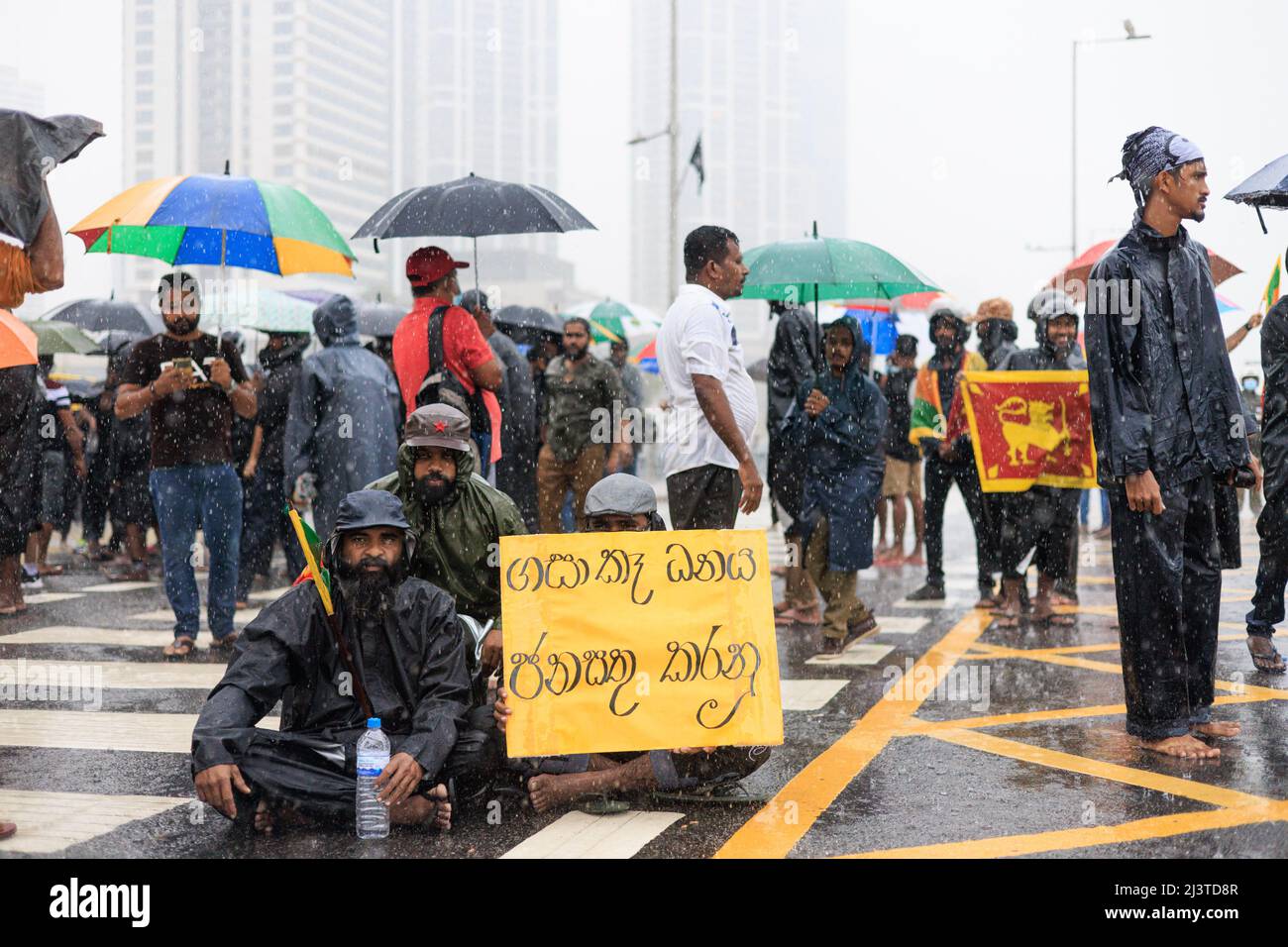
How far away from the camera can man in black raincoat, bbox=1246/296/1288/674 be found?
7.48 meters

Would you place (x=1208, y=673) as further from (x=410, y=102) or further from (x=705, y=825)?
(x=410, y=102)

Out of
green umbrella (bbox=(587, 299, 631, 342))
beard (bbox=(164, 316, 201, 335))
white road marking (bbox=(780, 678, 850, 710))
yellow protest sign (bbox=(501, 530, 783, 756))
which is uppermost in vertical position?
green umbrella (bbox=(587, 299, 631, 342))

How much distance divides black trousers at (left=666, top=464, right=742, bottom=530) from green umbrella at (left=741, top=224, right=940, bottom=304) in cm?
320

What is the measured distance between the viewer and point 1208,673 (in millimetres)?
5992

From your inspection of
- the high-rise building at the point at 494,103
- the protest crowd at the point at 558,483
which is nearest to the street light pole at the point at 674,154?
the protest crowd at the point at 558,483

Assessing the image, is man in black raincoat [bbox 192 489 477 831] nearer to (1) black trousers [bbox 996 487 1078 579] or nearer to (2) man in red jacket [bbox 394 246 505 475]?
(2) man in red jacket [bbox 394 246 505 475]

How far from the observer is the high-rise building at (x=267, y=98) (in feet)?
297

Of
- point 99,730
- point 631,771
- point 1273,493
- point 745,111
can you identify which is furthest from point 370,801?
point 745,111

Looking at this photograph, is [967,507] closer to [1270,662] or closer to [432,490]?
[1270,662]

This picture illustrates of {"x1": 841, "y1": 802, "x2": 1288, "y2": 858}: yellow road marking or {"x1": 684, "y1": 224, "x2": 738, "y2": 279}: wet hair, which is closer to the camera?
{"x1": 841, "y1": 802, "x2": 1288, "y2": 858}: yellow road marking

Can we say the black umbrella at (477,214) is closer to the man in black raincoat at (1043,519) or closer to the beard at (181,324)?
the beard at (181,324)

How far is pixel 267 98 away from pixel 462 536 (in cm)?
10213

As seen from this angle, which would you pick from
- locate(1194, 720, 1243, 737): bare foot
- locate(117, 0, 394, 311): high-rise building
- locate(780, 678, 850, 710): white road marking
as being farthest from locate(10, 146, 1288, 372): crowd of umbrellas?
locate(117, 0, 394, 311): high-rise building

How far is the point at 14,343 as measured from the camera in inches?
199
